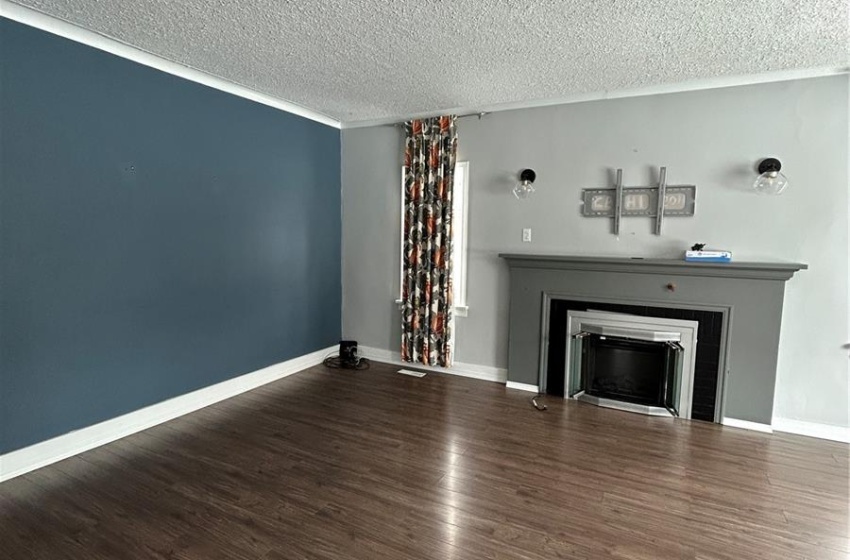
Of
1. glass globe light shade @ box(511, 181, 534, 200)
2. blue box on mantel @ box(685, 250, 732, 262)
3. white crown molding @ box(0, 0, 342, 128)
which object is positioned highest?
white crown molding @ box(0, 0, 342, 128)

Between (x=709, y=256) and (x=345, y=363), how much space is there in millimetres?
3270

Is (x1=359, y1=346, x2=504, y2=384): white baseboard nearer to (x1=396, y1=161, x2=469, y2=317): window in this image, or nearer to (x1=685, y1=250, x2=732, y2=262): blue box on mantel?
(x1=396, y1=161, x2=469, y2=317): window

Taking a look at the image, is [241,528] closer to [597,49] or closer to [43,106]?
[43,106]

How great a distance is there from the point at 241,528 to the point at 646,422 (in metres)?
2.72

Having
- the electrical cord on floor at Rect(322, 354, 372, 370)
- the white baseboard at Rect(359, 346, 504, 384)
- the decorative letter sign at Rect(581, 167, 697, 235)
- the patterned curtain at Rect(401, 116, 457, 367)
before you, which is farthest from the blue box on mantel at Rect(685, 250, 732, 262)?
the electrical cord on floor at Rect(322, 354, 372, 370)

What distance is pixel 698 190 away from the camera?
10.5ft

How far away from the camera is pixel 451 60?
283 cm

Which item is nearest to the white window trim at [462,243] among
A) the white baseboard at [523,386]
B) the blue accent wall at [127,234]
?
the white baseboard at [523,386]

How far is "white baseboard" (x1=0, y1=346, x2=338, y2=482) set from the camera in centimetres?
237

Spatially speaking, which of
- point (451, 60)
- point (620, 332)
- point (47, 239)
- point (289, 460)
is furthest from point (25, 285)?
point (620, 332)

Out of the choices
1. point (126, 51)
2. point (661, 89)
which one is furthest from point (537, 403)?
point (126, 51)

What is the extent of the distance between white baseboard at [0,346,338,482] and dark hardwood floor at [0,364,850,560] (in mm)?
76

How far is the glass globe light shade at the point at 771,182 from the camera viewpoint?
2916 millimetres

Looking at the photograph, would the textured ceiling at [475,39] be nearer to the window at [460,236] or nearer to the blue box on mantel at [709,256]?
the window at [460,236]
